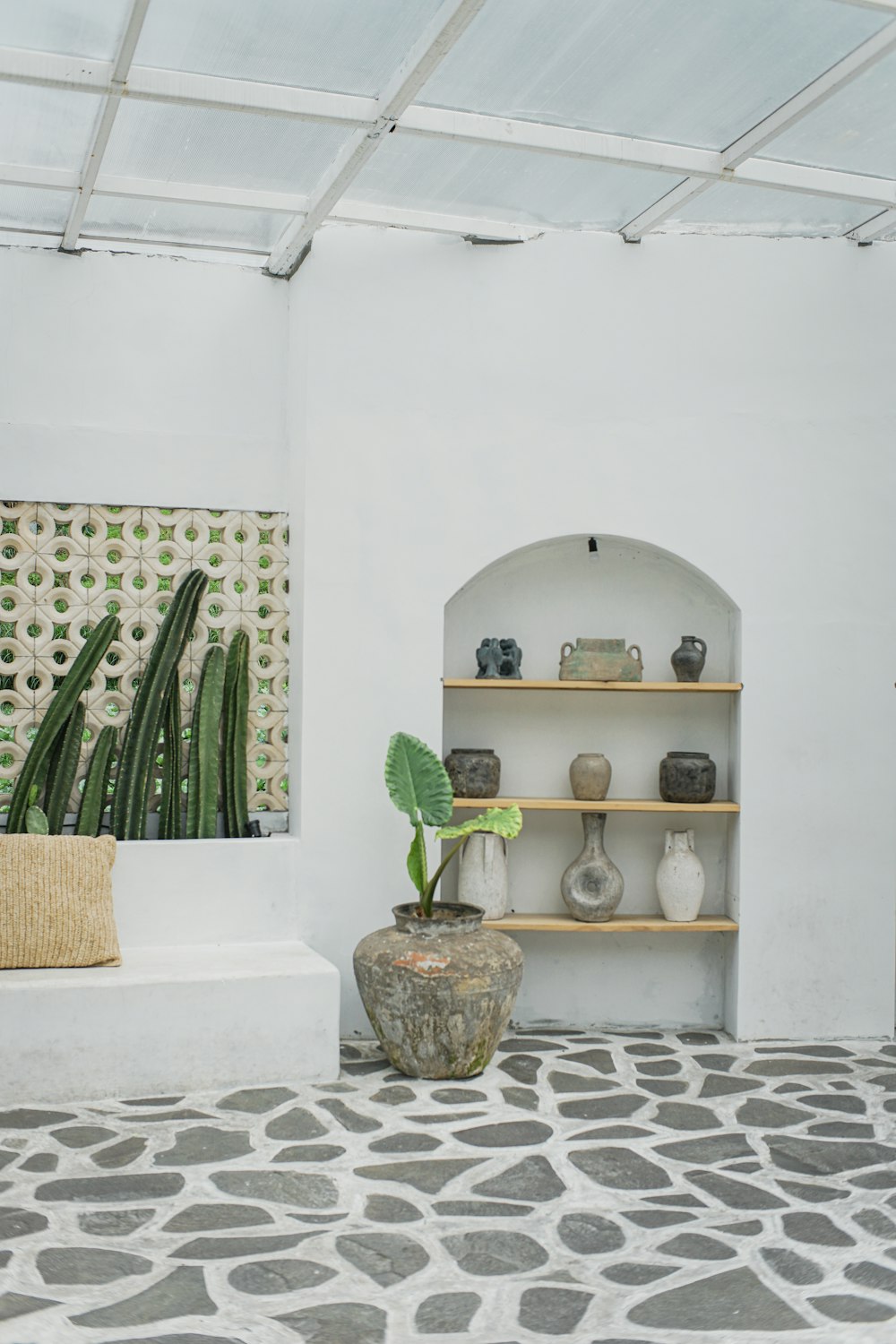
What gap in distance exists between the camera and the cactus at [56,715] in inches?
201

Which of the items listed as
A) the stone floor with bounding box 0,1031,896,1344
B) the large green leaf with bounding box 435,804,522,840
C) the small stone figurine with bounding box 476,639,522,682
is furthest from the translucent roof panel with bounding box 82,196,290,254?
the stone floor with bounding box 0,1031,896,1344

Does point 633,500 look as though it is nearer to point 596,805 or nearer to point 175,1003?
point 596,805

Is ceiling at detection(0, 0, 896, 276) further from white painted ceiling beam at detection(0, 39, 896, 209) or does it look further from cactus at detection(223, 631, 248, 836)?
cactus at detection(223, 631, 248, 836)

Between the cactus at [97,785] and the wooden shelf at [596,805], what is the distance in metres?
1.48

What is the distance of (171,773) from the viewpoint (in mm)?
5305

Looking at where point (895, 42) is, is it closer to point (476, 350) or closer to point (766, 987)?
point (476, 350)

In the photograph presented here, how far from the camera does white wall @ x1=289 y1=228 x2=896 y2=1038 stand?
17.2 ft

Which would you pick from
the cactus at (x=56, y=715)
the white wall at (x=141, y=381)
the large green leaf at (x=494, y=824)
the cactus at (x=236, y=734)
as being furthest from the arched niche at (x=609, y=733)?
the cactus at (x=56, y=715)

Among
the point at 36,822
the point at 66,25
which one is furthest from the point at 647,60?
the point at 36,822

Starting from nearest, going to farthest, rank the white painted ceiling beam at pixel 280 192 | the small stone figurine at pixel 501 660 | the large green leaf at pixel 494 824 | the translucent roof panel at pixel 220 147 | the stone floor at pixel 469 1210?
the stone floor at pixel 469 1210
the translucent roof panel at pixel 220 147
the white painted ceiling beam at pixel 280 192
the large green leaf at pixel 494 824
the small stone figurine at pixel 501 660

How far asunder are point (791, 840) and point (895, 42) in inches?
122

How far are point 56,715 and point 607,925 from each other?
248 cm

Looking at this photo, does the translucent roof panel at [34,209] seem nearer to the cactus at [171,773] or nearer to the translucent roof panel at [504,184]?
the translucent roof panel at [504,184]

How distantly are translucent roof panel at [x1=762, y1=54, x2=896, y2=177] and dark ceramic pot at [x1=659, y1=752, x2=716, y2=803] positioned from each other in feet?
7.96
